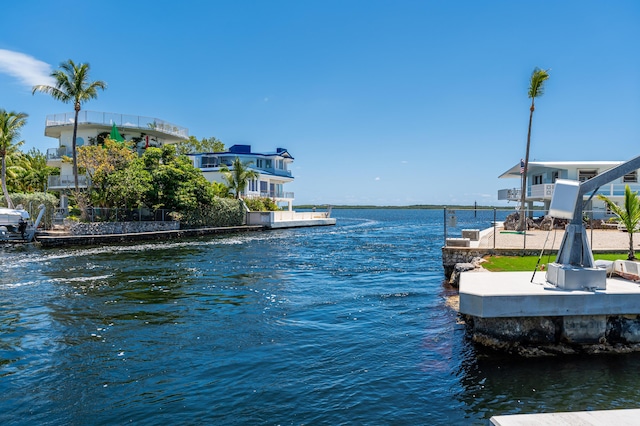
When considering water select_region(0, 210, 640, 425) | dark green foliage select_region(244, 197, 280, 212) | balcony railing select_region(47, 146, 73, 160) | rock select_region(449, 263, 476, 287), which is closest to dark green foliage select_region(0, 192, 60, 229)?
balcony railing select_region(47, 146, 73, 160)

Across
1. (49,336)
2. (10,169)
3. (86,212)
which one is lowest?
(49,336)

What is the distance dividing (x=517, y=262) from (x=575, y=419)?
43.4 feet

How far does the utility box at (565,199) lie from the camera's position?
11.2 meters

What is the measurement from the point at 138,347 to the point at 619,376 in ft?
34.0

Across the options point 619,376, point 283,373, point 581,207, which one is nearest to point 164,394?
point 283,373

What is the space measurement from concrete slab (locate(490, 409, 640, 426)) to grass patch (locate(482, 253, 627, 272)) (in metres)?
10.7

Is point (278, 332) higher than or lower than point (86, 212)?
lower

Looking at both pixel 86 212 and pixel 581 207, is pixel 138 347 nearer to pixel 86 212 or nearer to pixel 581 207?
pixel 581 207

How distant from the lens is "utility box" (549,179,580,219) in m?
11.2

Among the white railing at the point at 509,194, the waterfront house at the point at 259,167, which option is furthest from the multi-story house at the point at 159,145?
the white railing at the point at 509,194

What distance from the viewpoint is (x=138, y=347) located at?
36.9 feet

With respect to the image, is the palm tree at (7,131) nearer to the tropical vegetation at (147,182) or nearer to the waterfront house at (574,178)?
the tropical vegetation at (147,182)

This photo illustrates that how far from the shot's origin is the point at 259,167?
2881 inches

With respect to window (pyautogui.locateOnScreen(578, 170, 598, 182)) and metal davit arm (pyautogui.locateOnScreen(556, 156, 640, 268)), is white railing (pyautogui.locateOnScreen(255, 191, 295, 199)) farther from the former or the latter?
metal davit arm (pyautogui.locateOnScreen(556, 156, 640, 268))
